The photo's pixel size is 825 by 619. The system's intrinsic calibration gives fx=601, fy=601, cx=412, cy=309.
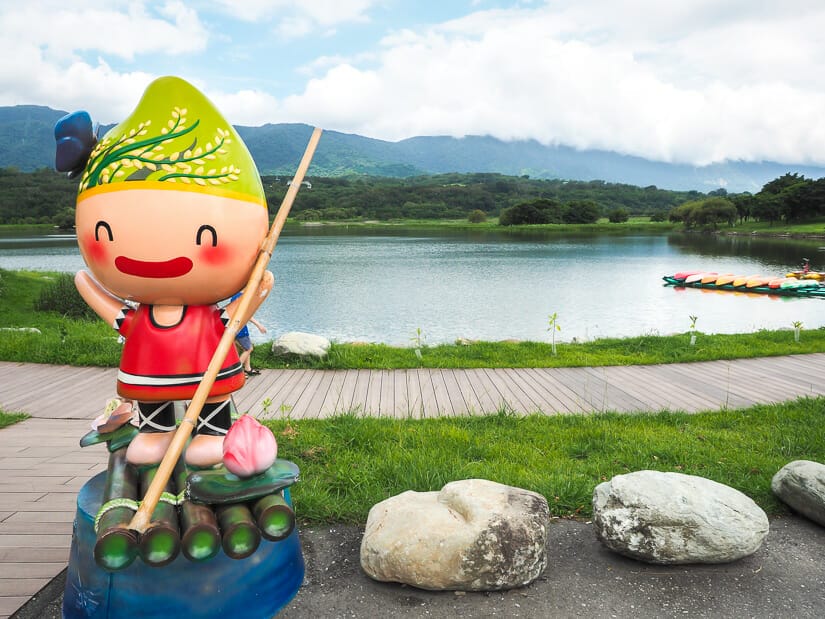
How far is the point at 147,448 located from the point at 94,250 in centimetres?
92

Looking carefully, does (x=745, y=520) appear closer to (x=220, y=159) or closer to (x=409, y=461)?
(x=409, y=461)

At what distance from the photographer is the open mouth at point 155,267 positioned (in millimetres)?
2584

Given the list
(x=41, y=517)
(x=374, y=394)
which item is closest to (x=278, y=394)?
(x=374, y=394)

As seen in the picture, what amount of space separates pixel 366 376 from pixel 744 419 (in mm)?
4025

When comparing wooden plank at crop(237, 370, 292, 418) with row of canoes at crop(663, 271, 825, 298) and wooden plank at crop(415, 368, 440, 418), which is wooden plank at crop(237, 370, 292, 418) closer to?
wooden plank at crop(415, 368, 440, 418)

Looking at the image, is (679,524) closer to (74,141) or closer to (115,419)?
(115,419)

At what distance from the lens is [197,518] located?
235 cm

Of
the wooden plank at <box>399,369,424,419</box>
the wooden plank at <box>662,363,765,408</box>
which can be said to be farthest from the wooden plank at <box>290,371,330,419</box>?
the wooden plank at <box>662,363,765,408</box>

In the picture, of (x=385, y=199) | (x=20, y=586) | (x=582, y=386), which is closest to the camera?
(x=20, y=586)

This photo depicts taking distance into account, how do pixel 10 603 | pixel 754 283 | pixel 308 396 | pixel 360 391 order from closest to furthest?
1. pixel 10 603
2. pixel 308 396
3. pixel 360 391
4. pixel 754 283

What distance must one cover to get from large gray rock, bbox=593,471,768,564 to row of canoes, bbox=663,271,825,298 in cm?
2222

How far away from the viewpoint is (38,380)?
6.80 m

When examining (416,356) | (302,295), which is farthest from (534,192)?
(416,356)

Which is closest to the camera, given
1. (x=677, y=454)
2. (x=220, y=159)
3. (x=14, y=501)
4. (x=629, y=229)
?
(x=220, y=159)
